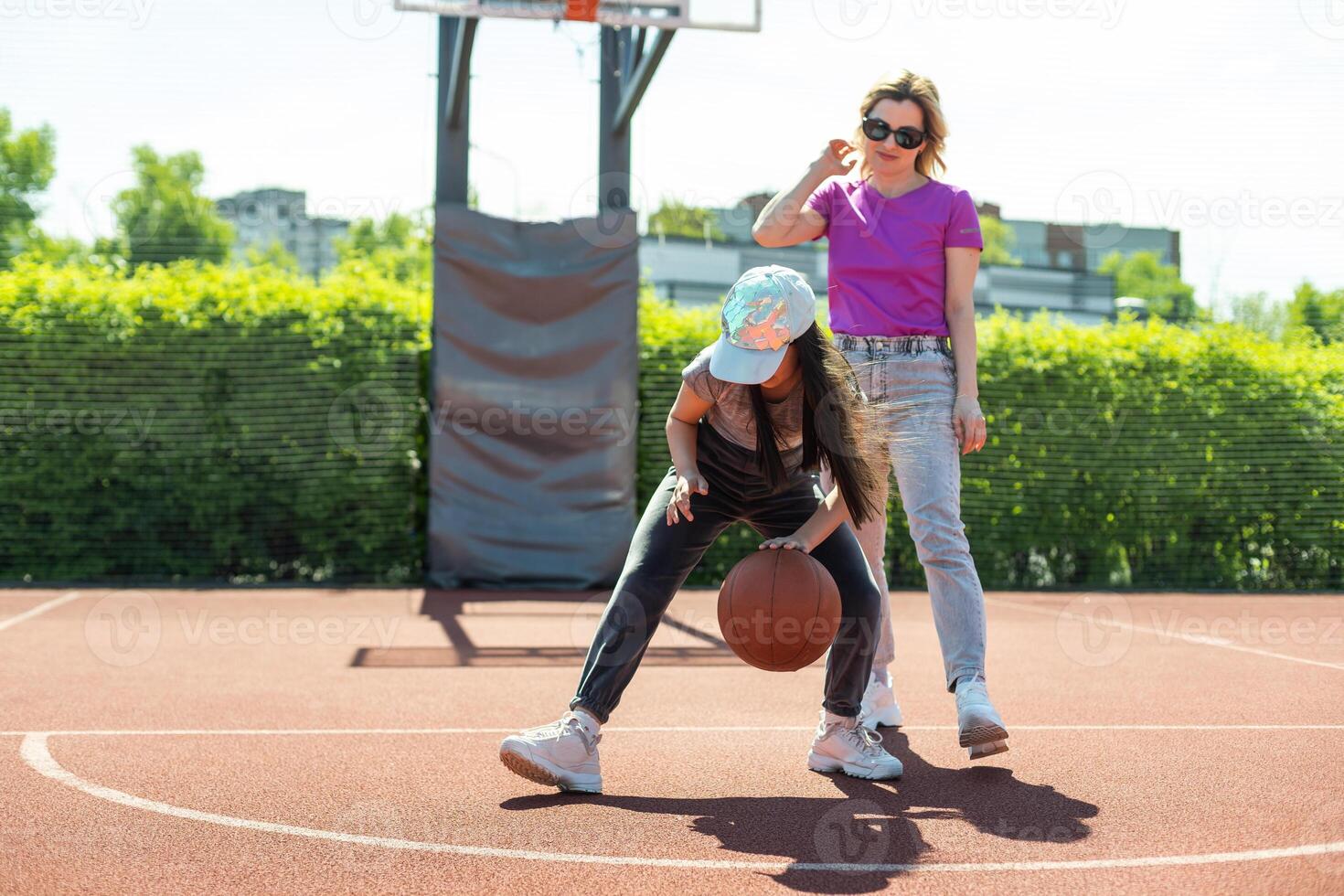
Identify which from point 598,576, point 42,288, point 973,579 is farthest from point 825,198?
point 42,288

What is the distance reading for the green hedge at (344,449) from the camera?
Answer: 10039 mm

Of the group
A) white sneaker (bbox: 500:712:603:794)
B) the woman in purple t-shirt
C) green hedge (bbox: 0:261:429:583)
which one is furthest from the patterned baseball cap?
green hedge (bbox: 0:261:429:583)

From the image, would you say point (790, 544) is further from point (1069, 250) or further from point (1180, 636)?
point (1069, 250)

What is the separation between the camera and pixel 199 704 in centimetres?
526

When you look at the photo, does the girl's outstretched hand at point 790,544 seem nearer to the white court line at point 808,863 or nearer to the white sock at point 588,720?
the white sock at point 588,720

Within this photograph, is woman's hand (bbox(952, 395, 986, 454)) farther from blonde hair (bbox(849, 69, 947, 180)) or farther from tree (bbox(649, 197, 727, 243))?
tree (bbox(649, 197, 727, 243))

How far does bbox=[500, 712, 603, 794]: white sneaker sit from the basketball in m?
0.50

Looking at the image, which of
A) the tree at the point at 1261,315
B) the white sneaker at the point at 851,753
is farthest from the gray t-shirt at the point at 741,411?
the tree at the point at 1261,315

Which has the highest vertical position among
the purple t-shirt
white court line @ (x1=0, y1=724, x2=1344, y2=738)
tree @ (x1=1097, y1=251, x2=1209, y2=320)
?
tree @ (x1=1097, y1=251, x2=1209, y2=320)

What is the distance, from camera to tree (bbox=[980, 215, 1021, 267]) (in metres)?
51.9

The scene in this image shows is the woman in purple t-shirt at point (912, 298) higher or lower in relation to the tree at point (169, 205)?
lower

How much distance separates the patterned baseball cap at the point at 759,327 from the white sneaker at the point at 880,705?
1.52 metres

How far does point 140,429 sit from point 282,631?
324 centimetres

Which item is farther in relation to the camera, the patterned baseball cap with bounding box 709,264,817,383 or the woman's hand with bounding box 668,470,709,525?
the woman's hand with bounding box 668,470,709,525
